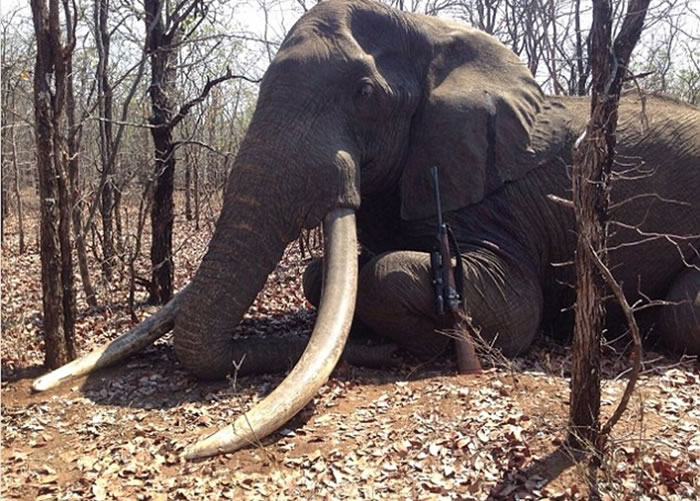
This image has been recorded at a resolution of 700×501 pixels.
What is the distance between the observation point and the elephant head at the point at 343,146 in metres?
5.65

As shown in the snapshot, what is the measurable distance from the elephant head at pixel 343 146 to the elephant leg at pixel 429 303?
1.62ft

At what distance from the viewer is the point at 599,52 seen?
12.5ft

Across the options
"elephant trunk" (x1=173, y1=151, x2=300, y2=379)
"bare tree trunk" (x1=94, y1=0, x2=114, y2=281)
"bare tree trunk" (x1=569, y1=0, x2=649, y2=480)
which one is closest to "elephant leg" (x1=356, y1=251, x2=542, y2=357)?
"elephant trunk" (x1=173, y1=151, x2=300, y2=379)

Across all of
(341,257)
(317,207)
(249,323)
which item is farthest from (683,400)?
(249,323)

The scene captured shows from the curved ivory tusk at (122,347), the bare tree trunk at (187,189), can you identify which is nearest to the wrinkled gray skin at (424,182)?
the curved ivory tusk at (122,347)

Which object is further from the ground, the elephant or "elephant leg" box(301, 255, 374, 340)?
the elephant

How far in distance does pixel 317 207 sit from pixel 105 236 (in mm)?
5635

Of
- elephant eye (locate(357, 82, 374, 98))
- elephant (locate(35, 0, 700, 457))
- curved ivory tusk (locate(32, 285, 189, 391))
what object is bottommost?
curved ivory tusk (locate(32, 285, 189, 391))

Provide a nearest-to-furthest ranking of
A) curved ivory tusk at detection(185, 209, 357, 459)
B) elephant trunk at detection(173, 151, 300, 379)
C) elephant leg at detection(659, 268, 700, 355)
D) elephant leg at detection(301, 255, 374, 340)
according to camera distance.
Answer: curved ivory tusk at detection(185, 209, 357, 459)
elephant trunk at detection(173, 151, 300, 379)
elephant leg at detection(659, 268, 700, 355)
elephant leg at detection(301, 255, 374, 340)

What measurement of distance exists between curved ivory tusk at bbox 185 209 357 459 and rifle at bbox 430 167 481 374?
0.76m

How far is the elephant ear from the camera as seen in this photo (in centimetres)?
657

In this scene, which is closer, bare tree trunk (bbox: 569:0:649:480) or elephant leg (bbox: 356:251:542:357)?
bare tree trunk (bbox: 569:0:649:480)

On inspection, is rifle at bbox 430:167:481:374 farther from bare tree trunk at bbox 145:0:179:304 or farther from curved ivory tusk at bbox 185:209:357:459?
bare tree trunk at bbox 145:0:179:304

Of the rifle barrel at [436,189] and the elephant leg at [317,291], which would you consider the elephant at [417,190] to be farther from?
the rifle barrel at [436,189]
